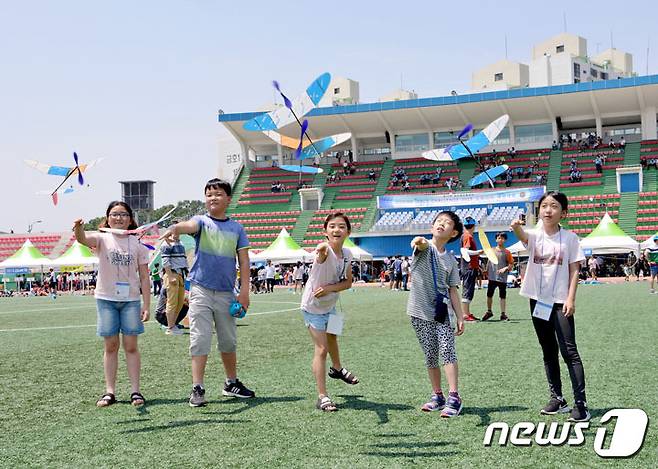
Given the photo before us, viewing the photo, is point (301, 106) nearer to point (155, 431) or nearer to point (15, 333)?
point (15, 333)

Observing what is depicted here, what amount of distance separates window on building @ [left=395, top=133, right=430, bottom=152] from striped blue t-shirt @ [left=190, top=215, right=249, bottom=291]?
51474mm

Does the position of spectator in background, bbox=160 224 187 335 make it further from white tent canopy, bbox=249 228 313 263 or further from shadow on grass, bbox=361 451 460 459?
white tent canopy, bbox=249 228 313 263

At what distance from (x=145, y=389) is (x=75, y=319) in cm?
1090

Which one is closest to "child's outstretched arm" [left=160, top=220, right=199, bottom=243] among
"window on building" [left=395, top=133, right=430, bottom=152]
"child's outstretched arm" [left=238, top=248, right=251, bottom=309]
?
"child's outstretched arm" [left=238, top=248, right=251, bottom=309]

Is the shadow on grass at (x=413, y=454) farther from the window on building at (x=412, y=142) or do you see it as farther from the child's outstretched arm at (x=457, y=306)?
the window on building at (x=412, y=142)

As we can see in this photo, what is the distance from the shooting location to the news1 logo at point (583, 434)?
14.5 ft

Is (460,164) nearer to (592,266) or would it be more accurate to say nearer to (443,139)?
(443,139)

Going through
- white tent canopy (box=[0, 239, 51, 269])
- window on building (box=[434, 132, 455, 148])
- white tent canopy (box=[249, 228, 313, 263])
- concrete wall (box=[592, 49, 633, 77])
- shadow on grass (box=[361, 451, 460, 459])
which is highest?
concrete wall (box=[592, 49, 633, 77])

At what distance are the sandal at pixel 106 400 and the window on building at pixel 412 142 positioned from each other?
170ft

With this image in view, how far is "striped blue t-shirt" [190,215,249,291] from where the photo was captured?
6.21m

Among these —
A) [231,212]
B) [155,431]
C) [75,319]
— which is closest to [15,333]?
[75,319]

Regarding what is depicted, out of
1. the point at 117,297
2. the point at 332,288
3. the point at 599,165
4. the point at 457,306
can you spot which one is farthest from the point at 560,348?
the point at 599,165

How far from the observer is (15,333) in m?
13.5

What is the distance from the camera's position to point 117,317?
21.2 feet
